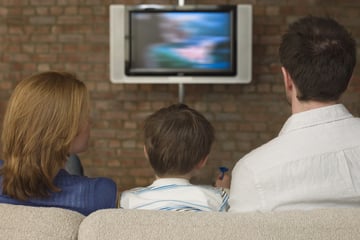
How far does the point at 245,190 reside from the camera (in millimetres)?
1459

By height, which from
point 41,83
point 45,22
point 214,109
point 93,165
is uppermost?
point 45,22

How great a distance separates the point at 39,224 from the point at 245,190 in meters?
0.49

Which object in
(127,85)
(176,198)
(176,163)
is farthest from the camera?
(127,85)

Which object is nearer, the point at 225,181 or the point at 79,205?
the point at 79,205

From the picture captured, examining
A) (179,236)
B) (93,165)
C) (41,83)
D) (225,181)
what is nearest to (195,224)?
(179,236)

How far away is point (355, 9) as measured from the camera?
16.8ft

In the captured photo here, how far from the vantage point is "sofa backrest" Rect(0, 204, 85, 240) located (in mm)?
1213

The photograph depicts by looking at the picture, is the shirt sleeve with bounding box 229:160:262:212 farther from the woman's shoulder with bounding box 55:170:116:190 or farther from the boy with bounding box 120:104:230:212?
the woman's shoulder with bounding box 55:170:116:190

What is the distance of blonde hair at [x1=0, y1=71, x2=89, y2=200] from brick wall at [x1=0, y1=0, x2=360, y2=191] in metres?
3.61

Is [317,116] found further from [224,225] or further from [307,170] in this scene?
[224,225]

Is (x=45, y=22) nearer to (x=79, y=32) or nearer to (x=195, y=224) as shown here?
(x=79, y=32)

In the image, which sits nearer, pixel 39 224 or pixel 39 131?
pixel 39 224

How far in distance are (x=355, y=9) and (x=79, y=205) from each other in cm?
409

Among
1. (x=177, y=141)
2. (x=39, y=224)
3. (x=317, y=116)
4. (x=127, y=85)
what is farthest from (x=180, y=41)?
(x=39, y=224)
